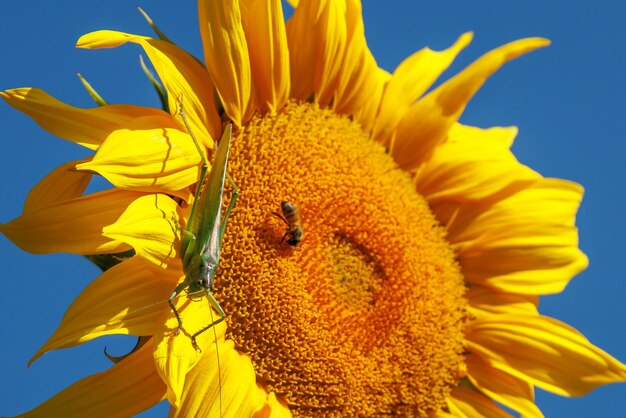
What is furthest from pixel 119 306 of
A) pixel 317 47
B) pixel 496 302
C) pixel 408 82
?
pixel 496 302

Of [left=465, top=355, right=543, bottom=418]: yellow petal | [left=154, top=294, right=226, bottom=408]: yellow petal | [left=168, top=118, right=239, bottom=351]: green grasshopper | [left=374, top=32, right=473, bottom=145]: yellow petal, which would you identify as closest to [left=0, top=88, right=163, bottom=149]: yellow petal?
[left=168, top=118, right=239, bottom=351]: green grasshopper

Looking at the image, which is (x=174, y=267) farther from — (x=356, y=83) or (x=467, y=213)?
(x=467, y=213)

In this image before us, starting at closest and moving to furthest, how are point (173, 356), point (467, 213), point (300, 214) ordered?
point (173, 356), point (300, 214), point (467, 213)

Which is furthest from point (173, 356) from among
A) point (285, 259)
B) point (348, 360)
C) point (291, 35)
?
point (291, 35)

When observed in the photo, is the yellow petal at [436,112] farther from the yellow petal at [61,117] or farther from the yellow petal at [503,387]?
the yellow petal at [61,117]

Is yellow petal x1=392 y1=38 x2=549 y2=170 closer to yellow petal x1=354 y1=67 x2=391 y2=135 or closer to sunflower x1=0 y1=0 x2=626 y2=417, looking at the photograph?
sunflower x1=0 y1=0 x2=626 y2=417

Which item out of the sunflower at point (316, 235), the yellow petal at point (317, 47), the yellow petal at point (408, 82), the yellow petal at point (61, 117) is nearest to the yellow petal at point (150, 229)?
the sunflower at point (316, 235)
